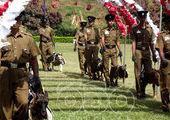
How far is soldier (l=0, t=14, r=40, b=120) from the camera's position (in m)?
5.69

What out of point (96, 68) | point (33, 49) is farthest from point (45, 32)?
point (33, 49)

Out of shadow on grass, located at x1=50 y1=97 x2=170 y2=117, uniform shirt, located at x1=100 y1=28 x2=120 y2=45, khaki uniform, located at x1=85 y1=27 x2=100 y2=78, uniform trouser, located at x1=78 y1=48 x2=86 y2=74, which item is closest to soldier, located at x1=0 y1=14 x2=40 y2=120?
shadow on grass, located at x1=50 y1=97 x2=170 y2=117

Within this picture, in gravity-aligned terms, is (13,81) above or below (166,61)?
below

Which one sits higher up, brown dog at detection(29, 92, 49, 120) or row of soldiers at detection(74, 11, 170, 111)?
row of soldiers at detection(74, 11, 170, 111)

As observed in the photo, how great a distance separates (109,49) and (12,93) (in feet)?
21.1

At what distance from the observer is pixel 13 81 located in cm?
573

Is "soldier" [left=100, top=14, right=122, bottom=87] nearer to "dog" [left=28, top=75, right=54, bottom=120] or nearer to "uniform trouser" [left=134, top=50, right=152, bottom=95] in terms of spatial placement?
"uniform trouser" [left=134, top=50, right=152, bottom=95]

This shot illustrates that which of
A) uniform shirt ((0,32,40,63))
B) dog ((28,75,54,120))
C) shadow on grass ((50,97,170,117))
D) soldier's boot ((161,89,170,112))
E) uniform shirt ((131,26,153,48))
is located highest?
uniform shirt ((131,26,153,48))

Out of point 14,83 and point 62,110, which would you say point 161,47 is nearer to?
point 62,110

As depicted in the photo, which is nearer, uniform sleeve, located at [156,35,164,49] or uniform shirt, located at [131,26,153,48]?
uniform sleeve, located at [156,35,164,49]

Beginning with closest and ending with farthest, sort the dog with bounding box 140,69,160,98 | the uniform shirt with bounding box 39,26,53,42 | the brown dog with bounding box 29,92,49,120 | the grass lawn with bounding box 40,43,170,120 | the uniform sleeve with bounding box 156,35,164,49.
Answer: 1. the brown dog with bounding box 29,92,49,120
2. the grass lawn with bounding box 40,43,170,120
3. the uniform sleeve with bounding box 156,35,164,49
4. the dog with bounding box 140,69,160,98
5. the uniform shirt with bounding box 39,26,53,42

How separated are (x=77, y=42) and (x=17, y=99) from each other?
35.1 ft

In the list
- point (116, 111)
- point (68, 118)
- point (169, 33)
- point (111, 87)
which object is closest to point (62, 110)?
point (68, 118)

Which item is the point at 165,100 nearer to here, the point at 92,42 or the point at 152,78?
the point at 152,78
